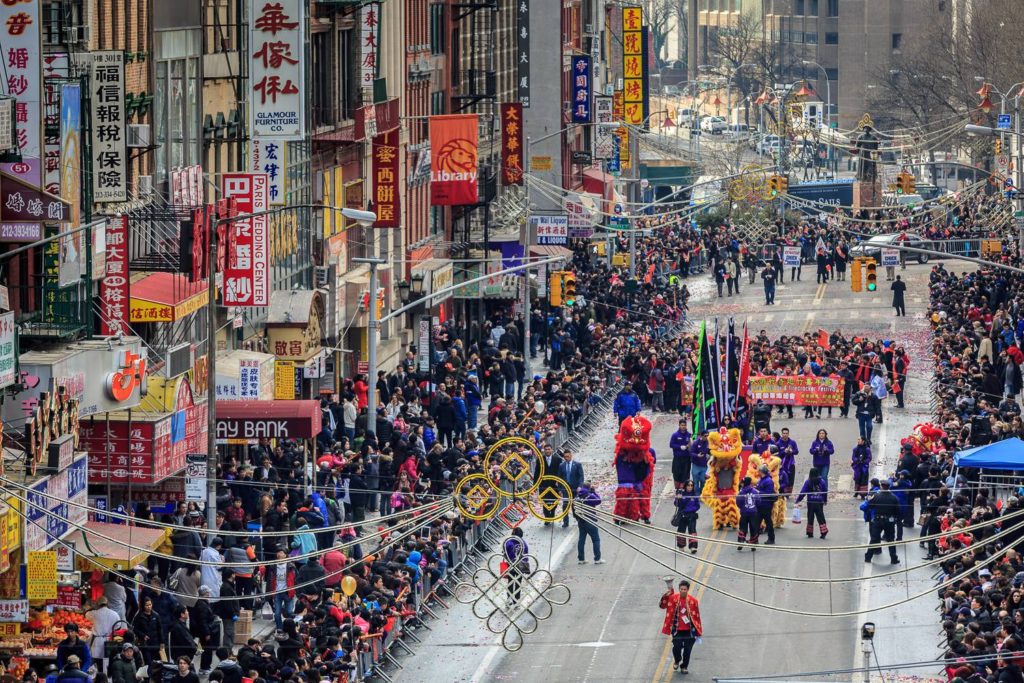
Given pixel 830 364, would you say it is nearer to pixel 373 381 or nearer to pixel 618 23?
pixel 373 381

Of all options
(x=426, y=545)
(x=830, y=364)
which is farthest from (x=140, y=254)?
(x=830, y=364)

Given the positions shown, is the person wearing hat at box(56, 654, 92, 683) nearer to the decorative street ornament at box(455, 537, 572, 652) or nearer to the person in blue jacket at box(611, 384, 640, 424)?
the decorative street ornament at box(455, 537, 572, 652)

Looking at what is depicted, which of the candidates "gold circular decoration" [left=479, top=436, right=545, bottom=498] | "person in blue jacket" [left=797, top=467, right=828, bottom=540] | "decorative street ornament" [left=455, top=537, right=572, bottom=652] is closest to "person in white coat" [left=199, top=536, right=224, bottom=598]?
"decorative street ornament" [left=455, top=537, right=572, bottom=652]

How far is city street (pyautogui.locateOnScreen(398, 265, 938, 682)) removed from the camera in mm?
Answer: 34500

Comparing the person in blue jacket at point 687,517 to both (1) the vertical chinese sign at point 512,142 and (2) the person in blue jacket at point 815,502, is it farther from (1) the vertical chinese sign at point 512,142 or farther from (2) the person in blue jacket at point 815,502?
(1) the vertical chinese sign at point 512,142

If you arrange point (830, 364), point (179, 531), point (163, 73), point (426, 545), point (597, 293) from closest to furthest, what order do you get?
point (179, 531)
point (426, 545)
point (163, 73)
point (830, 364)
point (597, 293)

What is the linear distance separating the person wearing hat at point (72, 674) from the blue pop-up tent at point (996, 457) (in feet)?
55.2

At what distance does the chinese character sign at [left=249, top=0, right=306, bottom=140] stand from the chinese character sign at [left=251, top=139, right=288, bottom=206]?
5.74 feet

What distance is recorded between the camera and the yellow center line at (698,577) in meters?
34.1

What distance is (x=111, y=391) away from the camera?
37.0m

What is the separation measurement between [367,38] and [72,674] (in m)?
34.7

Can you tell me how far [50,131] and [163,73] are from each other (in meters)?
9.35

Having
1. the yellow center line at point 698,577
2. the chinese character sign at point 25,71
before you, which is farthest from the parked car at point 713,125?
the chinese character sign at point 25,71

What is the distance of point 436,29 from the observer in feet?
240
